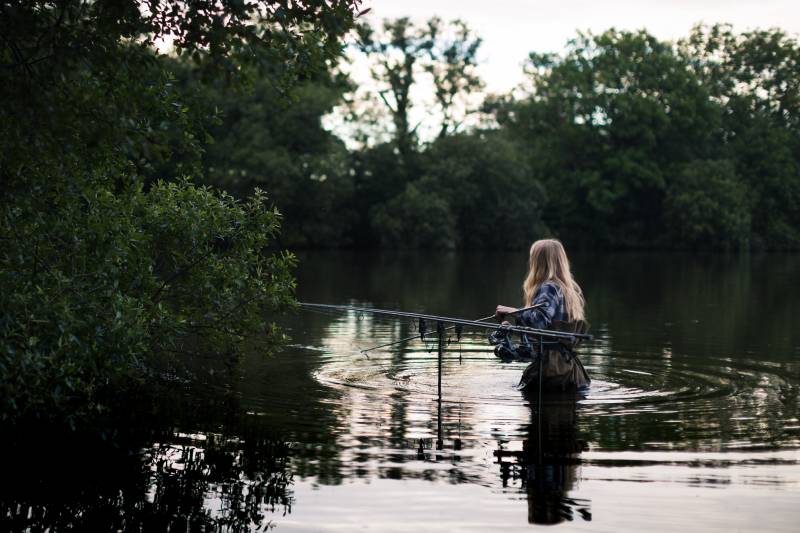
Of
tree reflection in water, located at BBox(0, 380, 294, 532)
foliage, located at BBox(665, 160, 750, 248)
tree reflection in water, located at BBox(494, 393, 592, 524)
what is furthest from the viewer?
foliage, located at BBox(665, 160, 750, 248)

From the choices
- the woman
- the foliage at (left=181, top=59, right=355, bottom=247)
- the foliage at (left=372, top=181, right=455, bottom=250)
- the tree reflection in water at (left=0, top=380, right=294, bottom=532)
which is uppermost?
the foliage at (left=181, top=59, right=355, bottom=247)

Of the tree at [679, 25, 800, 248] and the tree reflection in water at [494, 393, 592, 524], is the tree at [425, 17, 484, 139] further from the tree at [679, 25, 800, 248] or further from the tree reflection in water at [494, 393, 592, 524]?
the tree reflection in water at [494, 393, 592, 524]

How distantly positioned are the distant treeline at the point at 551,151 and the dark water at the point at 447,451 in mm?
47136

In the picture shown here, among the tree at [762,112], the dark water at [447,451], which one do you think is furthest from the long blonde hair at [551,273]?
the tree at [762,112]

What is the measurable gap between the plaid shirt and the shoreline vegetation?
2702 millimetres

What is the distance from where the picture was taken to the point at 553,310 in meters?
11.6

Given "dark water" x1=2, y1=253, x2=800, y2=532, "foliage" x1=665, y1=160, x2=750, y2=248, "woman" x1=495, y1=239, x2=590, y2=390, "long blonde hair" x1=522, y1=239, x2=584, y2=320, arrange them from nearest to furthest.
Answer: "dark water" x1=2, y1=253, x2=800, y2=532
"woman" x1=495, y1=239, x2=590, y2=390
"long blonde hair" x1=522, y1=239, x2=584, y2=320
"foliage" x1=665, y1=160, x2=750, y2=248

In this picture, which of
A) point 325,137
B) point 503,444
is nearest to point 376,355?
point 503,444

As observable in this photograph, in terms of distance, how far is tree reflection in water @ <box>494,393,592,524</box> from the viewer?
7430 millimetres

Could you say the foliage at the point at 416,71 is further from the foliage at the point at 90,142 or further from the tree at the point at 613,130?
the foliage at the point at 90,142

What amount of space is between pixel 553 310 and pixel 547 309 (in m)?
0.07

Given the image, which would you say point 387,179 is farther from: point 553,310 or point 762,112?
point 553,310

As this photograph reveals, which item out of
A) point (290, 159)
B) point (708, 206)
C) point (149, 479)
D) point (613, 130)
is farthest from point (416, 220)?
point (149, 479)

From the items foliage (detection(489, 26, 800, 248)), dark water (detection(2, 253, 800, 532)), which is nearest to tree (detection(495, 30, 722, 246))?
foliage (detection(489, 26, 800, 248))
